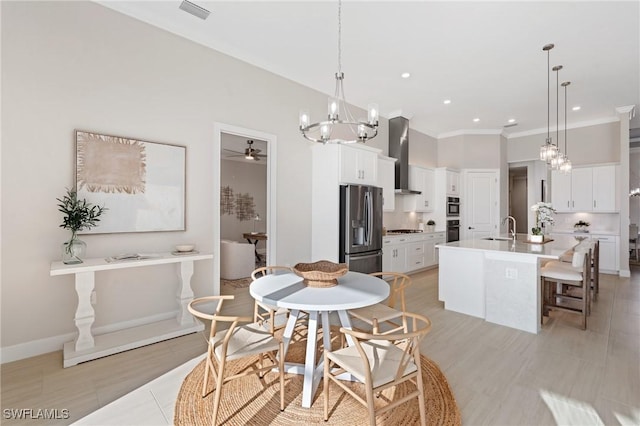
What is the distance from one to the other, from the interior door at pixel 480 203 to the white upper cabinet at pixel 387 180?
2.46 m

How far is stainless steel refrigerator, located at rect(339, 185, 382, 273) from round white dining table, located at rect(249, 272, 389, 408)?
6.60 feet

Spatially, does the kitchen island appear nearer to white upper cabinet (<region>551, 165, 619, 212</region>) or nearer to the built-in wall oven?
the built-in wall oven

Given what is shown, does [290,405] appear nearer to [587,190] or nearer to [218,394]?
[218,394]

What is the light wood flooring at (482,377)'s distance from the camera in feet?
6.34

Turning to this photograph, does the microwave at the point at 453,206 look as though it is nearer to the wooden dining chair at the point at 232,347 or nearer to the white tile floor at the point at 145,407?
the wooden dining chair at the point at 232,347

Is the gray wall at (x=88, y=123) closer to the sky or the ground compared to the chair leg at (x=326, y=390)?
closer to the sky

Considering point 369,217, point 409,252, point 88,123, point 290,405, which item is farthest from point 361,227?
point 88,123

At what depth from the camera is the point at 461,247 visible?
3.81 metres

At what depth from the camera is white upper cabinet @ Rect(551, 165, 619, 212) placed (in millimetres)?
6070

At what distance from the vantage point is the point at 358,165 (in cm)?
475

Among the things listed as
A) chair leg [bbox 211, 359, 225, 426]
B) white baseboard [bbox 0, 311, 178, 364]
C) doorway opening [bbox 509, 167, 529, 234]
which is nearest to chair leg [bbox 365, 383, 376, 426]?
chair leg [bbox 211, 359, 225, 426]

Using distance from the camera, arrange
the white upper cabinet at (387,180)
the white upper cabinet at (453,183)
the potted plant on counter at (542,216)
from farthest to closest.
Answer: the white upper cabinet at (453,183) < the white upper cabinet at (387,180) < the potted plant on counter at (542,216)

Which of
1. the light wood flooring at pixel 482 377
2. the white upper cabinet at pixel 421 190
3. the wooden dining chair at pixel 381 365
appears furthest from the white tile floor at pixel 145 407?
the white upper cabinet at pixel 421 190

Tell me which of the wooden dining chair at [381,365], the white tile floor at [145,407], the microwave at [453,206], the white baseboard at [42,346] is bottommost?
the white tile floor at [145,407]
